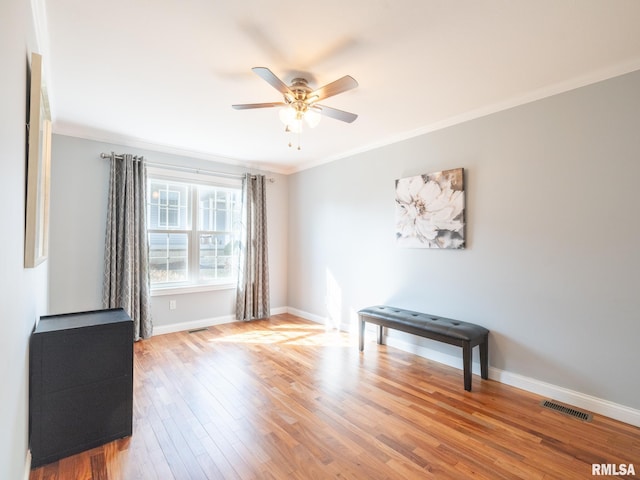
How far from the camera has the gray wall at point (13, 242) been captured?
1.12m

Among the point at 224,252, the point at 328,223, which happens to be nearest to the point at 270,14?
the point at 328,223

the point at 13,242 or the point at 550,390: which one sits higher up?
the point at 13,242

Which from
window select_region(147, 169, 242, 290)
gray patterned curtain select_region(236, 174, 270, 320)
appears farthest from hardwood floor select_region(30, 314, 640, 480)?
gray patterned curtain select_region(236, 174, 270, 320)

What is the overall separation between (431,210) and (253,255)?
288 cm

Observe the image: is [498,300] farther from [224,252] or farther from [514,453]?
[224,252]

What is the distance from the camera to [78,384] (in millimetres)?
1939

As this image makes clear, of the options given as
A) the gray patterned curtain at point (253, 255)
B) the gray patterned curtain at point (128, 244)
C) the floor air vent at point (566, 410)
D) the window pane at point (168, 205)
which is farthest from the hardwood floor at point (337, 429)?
the window pane at point (168, 205)

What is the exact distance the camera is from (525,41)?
6.64 feet

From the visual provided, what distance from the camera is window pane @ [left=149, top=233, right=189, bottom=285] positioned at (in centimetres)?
439

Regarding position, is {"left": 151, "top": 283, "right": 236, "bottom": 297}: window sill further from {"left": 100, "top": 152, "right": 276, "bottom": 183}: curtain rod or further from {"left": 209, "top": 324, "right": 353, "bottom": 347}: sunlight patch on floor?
{"left": 100, "top": 152, "right": 276, "bottom": 183}: curtain rod

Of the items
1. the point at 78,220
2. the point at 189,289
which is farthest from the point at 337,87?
the point at 189,289

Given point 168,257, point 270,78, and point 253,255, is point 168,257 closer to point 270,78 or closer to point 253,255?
point 253,255

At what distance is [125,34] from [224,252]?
3406mm

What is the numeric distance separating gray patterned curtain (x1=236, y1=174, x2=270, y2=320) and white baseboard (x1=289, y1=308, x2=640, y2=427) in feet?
8.41
